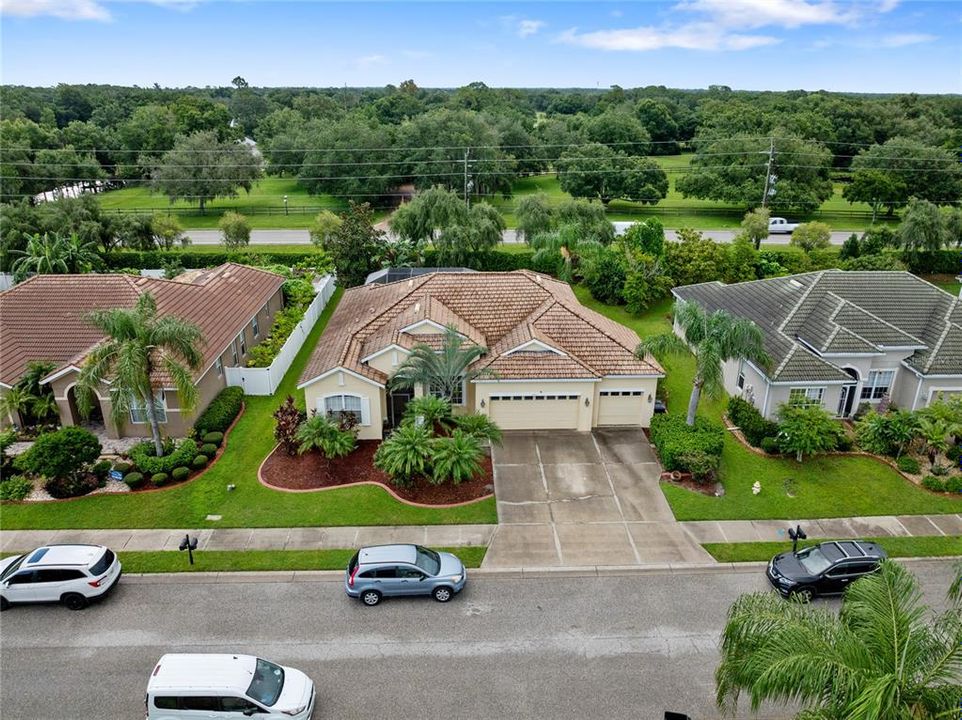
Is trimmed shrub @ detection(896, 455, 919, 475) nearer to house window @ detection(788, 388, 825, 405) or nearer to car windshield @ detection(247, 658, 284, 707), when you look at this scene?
house window @ detection(788, 388, 825, 405)

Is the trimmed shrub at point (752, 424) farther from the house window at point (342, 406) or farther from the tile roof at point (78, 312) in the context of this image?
the tile roof at point (78, 312)

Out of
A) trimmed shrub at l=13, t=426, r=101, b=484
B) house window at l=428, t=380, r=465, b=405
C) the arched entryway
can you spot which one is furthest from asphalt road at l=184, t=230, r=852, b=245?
trimmed shrub at l=13, t=426, r=101, b=484

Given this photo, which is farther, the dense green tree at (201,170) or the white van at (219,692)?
the dense green tree at (201,170)

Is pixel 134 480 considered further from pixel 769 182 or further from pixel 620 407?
pixel 769 182

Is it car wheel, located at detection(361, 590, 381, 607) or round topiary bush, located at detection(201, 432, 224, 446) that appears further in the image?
round topiary bush, located at detection(201, 432, 224, 446)

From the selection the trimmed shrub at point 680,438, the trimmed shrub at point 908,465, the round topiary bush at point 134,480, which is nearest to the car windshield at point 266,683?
the round topiary bush at point 134,480

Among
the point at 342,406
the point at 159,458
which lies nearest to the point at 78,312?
the point at 159,458
